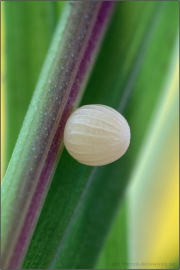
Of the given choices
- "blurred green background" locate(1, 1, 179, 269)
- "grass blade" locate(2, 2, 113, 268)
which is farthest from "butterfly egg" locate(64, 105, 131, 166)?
"blurred green background" locate(1, 1, 179, 269)

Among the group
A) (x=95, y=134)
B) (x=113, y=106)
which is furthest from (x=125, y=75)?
(x=95, y=134)

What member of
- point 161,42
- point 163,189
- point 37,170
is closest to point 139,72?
point 161,42

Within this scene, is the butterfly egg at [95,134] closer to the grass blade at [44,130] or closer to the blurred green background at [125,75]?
the grass blade at [44,130]

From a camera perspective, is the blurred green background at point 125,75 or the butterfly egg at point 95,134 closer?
the butterfly egg at point 95,134

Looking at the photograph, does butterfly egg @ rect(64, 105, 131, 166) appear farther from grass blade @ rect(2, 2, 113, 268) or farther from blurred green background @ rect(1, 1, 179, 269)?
blurred green background @ rect(1, 1, 179, 269)

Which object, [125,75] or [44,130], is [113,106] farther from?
[44,130]

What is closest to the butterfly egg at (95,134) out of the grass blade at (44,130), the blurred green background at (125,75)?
the grass blade at (44,130)
